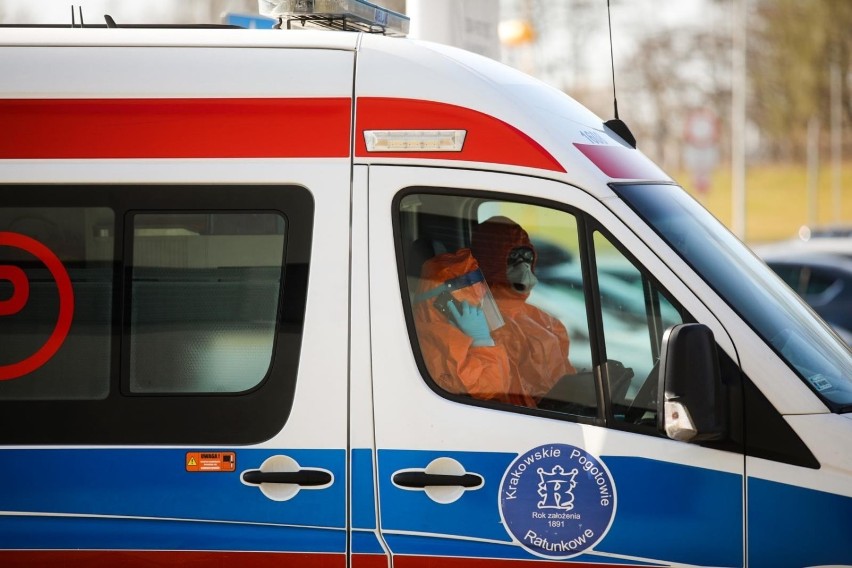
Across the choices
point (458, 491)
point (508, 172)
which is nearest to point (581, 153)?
point (508, 172)

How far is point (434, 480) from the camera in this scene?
10.7 feet

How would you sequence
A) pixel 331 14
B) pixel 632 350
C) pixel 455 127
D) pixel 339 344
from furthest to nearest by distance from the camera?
pixel 331 14 < pixel 632 350 < pixel 455 127 < pixel 339 344

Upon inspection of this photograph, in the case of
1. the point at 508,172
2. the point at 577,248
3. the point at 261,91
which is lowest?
the point at 577,248

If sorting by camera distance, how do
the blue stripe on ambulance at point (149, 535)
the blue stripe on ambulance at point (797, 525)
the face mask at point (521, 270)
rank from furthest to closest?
the face mask at point (521, 270), the blue stripe on ambulance at point (149, 535), the blue stripe on ambulance at point (797, 525)

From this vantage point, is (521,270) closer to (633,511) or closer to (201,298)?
(633,511)

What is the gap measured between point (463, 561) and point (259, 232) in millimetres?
1160

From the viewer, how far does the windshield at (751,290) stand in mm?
3312

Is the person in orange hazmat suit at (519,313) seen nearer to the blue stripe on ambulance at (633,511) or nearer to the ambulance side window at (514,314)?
the ambulance side window at (514,314)

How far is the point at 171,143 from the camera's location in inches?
136

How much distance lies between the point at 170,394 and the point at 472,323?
0.94 m

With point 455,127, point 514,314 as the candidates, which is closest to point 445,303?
point 514,314

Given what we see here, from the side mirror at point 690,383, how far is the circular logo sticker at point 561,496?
0.30m

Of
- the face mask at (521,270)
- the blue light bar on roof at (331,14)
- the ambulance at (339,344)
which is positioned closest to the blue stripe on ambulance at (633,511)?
the ambulance at (339,344)

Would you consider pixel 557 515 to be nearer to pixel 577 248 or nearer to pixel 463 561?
pixel 463 561
